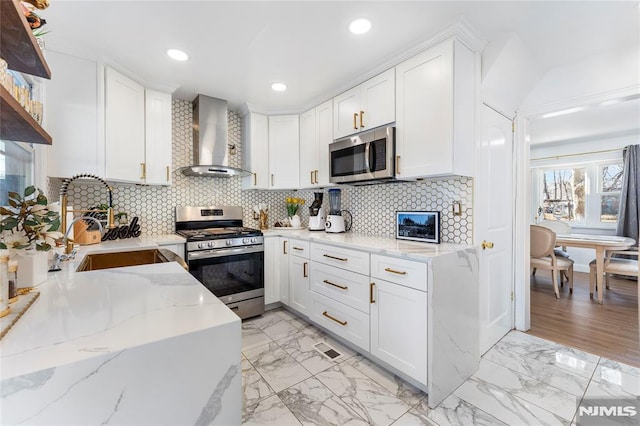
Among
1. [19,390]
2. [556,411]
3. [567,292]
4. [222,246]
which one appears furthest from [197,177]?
[567,292]

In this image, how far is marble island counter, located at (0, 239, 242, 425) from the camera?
52cm

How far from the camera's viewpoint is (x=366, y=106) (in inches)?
97.1

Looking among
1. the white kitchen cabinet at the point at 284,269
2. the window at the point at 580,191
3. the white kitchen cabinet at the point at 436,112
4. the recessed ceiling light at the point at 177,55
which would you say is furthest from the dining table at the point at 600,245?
the recessed ceiling light at the point at 177,55

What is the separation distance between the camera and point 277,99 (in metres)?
3.08

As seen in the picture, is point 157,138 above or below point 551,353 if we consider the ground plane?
above

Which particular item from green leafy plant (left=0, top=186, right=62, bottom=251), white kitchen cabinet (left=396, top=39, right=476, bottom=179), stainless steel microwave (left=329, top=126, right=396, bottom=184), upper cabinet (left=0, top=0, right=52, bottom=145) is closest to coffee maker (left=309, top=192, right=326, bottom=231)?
stainless steel microwave (left=329, top=126, right=396, bottom=184)

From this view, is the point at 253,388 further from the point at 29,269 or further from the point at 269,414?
the point at 29,269

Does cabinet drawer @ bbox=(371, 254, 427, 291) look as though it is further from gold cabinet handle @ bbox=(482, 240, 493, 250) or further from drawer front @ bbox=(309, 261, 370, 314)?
gold cabinet handle @ bbox=(482, 240, 493, 250)

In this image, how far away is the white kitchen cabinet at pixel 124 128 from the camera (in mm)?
2281

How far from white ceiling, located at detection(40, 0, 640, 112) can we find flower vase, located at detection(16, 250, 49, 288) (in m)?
1.52

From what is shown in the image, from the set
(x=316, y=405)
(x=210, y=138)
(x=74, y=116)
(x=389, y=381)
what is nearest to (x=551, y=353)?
(x=389, y=381)

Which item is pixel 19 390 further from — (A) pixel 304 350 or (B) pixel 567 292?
(B) pixel 567 292

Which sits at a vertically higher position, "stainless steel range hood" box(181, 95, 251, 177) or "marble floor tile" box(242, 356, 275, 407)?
"stainless steel range hood" box(181, 95, 251, 177)

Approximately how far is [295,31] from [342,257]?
170 cm
